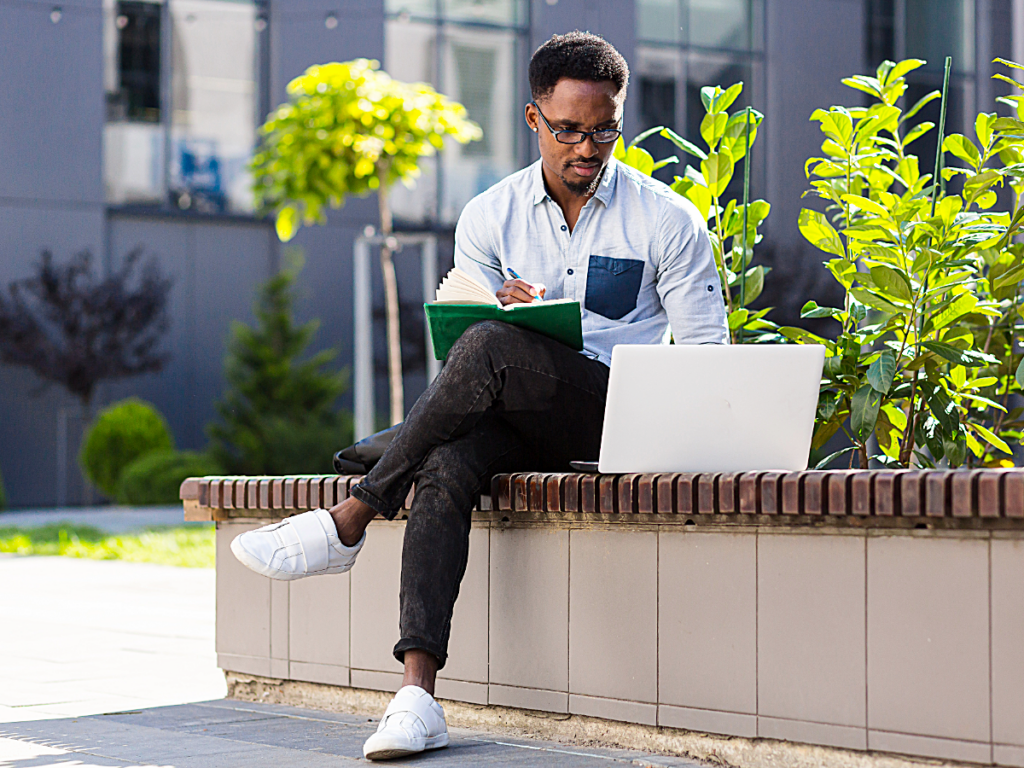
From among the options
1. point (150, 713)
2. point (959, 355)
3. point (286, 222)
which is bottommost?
point (150, 713)

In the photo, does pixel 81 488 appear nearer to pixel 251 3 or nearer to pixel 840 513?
pixel 251 3

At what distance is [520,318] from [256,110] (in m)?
19.9

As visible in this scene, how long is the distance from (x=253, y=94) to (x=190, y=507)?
61.7 feet

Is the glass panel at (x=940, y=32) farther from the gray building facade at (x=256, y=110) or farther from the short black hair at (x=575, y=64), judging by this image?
the short black hair at (x=575, y=64)

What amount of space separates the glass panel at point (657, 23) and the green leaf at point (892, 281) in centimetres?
2021

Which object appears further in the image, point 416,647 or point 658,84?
point 658,84

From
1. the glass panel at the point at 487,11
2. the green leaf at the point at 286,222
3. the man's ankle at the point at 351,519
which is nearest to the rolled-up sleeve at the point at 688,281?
the man's ankle at the point at 351,519

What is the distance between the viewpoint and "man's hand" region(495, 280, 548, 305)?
10.4 ft

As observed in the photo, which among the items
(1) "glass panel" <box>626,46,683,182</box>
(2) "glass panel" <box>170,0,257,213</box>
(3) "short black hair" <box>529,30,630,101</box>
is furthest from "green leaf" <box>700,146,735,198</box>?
(1) "glass panel" <box>626,46,683,182</box>

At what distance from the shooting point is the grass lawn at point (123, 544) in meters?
10.4

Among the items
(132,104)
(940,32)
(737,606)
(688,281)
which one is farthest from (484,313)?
(940,32)

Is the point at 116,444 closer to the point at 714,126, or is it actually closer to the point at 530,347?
the point at 714,126

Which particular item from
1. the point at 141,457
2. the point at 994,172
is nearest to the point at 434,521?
the point at 994,172

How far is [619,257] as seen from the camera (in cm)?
344
